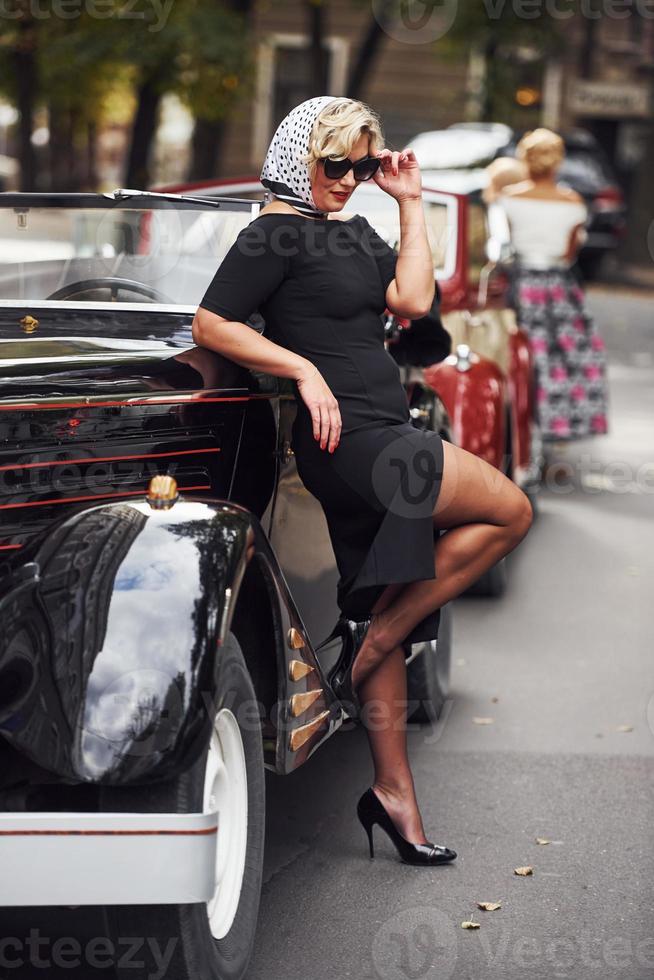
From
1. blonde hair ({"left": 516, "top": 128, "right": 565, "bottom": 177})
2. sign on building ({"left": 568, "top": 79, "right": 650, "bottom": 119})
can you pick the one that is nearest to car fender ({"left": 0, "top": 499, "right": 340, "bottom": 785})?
blonde hair ({"left": 516, "top": 128, "right": 565, "bottom": 177})

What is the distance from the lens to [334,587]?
423 centimetres

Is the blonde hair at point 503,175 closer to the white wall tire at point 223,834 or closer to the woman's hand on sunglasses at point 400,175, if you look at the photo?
the woman's hand on sunglasses at point 400,175

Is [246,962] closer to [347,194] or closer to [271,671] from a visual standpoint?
[271,671]

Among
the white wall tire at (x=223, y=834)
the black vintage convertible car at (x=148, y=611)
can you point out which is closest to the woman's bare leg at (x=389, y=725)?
the black vintage convertible car at (x=148, y=611)

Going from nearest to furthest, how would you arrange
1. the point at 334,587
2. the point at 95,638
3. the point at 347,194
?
1. the point at 95,638
2. the point at 347,194
3. the point at 334,587

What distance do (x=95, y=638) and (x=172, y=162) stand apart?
1391 inches

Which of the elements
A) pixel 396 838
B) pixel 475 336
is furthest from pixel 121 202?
pixel 475 336

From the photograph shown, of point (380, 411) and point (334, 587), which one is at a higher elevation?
point (380, 411)

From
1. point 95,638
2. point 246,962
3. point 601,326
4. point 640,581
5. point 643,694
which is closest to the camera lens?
point 95,638

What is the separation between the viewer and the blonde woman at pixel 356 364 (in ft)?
11.7

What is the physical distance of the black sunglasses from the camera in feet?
11.8

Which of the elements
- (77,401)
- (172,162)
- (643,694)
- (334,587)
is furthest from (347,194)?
(172,162)

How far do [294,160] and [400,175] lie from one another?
0.29 meters

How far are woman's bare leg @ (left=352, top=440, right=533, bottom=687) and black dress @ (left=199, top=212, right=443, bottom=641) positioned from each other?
0.27 ft
